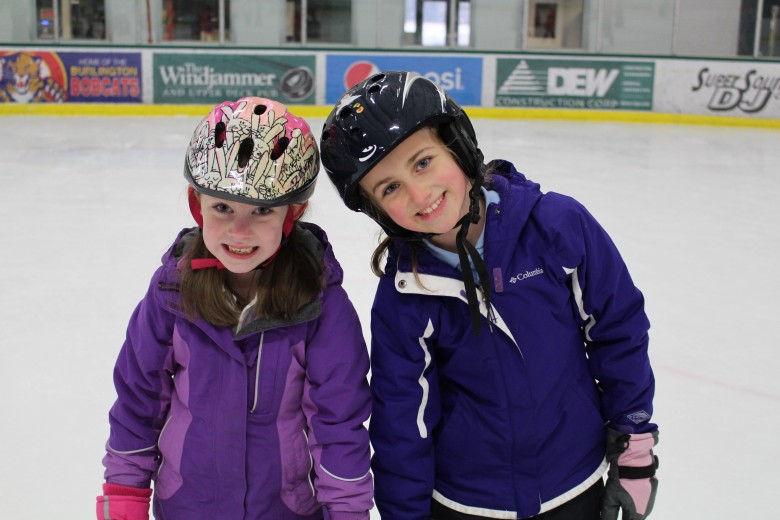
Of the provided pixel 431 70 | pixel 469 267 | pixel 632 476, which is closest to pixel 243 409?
pixel 469 267

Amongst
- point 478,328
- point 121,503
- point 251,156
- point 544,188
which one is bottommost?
point 544,188

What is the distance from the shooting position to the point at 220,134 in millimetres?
1290

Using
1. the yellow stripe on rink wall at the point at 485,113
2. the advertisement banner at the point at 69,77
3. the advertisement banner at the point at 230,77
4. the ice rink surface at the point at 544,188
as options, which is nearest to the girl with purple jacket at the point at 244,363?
the ice rink surface at the point at 544,188

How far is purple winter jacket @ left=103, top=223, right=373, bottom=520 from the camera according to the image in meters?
1.30

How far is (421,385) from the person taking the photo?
52.4 inches

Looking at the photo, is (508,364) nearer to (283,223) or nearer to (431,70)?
(283,223)

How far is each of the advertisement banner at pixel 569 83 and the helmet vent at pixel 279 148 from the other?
8.82 meters

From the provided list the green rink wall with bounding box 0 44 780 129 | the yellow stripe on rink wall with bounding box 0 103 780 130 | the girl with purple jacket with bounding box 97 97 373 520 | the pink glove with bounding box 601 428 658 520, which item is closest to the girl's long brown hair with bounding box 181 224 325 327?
the girl with purple jacket with bounding box 97 97 373 520

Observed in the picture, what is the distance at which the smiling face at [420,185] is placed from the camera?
4.20 feet

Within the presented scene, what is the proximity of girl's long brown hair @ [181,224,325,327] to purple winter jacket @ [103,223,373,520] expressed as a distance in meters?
0.02

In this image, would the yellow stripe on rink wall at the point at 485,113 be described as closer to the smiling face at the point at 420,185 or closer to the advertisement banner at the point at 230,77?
the advertisement banner at the point at 230,77

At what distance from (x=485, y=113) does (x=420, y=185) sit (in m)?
8.57

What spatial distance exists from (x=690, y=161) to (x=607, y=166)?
0.80m

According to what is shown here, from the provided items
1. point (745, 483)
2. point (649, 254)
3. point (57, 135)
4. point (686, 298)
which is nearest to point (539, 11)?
point (57, 135)
